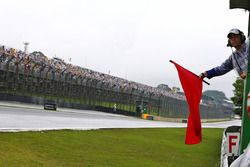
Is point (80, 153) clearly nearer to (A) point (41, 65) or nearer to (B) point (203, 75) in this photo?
(B) point (203, 75)

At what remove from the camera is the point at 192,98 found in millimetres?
6676

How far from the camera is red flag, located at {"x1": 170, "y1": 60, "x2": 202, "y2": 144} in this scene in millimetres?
6398

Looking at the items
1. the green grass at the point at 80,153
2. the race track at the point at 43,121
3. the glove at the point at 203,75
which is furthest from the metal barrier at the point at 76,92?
the glove at the point at 203,75

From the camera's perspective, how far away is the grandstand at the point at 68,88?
145ft

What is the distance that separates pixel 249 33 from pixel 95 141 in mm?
12817

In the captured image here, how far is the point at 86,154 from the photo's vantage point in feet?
45.3

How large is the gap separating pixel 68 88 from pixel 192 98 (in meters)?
50.5

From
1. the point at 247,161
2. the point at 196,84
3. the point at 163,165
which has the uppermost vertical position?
the point at 196,84

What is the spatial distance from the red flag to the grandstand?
120ft

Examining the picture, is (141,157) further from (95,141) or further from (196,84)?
(196,84)

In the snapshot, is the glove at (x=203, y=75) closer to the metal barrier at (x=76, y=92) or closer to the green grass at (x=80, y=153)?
the green grass at (x=80, y=153)

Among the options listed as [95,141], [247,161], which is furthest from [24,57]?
[247,161]

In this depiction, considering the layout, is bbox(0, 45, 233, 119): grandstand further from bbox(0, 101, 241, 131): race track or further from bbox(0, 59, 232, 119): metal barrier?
bbox(0, 101, 241, 131): race track

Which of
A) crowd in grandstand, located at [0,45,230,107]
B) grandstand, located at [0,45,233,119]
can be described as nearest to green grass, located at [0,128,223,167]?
crowd in grandstand, located at [0,45,230,107]
